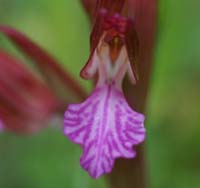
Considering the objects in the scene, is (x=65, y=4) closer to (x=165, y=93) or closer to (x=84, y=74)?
(x=165, y=93)

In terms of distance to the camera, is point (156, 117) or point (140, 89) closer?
point (140, 89)

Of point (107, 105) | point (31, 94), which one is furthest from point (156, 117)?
point (107, 105)

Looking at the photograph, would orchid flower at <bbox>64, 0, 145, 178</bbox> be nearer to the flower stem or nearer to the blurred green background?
the flower stem

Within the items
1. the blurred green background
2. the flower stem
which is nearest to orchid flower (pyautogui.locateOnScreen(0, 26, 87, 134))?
the flower stem

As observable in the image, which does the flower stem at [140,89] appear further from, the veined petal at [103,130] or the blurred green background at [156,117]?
the blurred green background at [156,117]

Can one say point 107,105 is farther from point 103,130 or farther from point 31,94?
point 31,94

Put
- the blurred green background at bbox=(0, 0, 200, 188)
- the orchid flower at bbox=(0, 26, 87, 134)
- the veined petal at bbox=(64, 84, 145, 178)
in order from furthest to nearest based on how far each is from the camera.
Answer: the blurred green background at bbox=(0, 0, 200, 188) → the orchid flower at bbox=(0, 26, 87, 134) → the veined petal at bbox=(64, 84, 145, 178)

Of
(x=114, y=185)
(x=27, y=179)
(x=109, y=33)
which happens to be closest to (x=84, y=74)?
(x=109, y=33)
